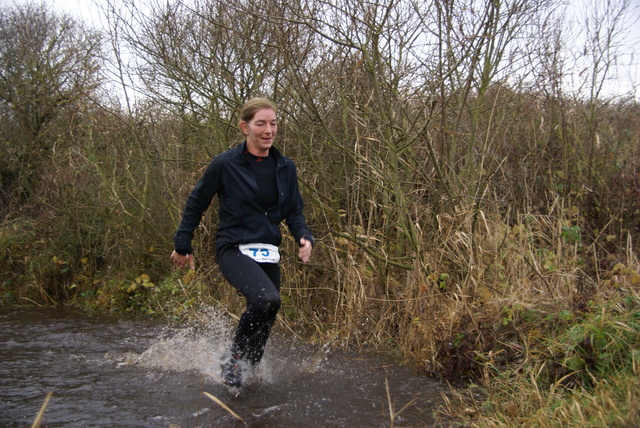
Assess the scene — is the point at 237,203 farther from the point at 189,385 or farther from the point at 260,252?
the point at 189,385

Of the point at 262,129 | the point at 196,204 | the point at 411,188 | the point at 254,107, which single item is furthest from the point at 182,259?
the point at 411,188

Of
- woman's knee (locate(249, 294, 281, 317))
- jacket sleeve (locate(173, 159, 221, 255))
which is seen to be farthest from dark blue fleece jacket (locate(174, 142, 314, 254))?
woman's knee (locate(249, 294, 281, 317))

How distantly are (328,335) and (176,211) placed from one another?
3725 millimetres

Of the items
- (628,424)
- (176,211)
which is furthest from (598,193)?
(176,211)

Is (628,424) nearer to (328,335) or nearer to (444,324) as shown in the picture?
(444,324)

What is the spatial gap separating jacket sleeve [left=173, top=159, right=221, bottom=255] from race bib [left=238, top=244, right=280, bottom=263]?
0.43 m

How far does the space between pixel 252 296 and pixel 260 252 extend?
379 mm

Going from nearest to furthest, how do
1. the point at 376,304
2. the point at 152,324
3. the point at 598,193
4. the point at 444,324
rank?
the point at 444,324, the point at 376,304, the point at 598,193, the point at 152,324

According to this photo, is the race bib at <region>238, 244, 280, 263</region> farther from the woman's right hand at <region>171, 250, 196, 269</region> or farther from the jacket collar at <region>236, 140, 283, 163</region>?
the jacket collar at <region>236, 140, 283, 163</region>

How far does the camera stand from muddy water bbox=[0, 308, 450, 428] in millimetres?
4195

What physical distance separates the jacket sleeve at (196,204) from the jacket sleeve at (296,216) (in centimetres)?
60

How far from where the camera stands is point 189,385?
4.95 m

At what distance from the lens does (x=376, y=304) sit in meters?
6.25

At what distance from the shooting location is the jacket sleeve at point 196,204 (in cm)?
472
